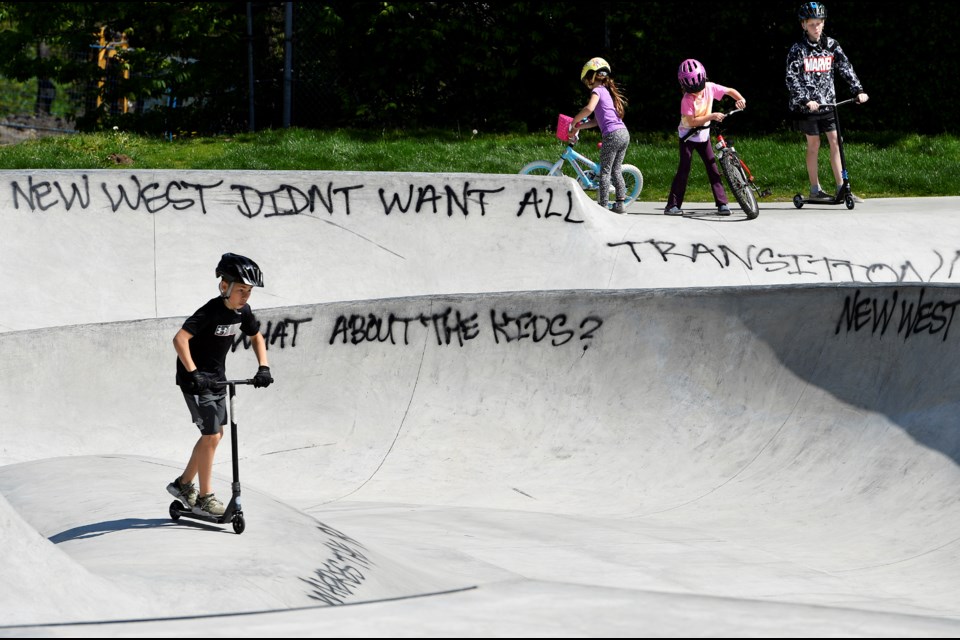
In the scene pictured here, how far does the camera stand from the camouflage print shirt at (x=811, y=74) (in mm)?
12461

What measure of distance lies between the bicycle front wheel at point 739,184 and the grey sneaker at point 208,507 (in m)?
7.32

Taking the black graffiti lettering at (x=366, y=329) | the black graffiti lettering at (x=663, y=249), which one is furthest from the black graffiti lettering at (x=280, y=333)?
the black graffiti lettering at (x=663, y=249)

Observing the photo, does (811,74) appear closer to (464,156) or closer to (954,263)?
(954,263)

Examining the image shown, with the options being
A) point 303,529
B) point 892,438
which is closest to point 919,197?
point 892,438

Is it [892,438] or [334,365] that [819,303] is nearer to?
[892,438]

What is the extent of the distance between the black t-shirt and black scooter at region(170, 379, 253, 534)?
0.53 ft

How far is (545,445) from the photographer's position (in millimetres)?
8477

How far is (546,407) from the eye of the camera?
8812 millimetres

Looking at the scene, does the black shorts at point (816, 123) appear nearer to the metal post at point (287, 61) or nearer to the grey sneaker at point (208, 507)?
the metal post at point (287, 61)

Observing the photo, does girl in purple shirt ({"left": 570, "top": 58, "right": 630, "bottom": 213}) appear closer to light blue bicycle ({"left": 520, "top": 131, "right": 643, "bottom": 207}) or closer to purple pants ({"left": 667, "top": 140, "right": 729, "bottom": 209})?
light blue bicycle ({"left": 520, "top": 131, "right": 643, "bottom": 207})

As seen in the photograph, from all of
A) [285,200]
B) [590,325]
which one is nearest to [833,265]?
[590,325]

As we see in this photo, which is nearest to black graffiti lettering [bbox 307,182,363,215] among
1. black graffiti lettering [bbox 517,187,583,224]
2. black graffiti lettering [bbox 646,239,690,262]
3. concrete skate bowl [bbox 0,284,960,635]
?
black graffiti lettering [bbox 517,187,583,224]

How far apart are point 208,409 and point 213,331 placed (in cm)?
40

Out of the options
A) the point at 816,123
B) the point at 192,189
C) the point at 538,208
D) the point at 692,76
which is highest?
the point at 692,76
